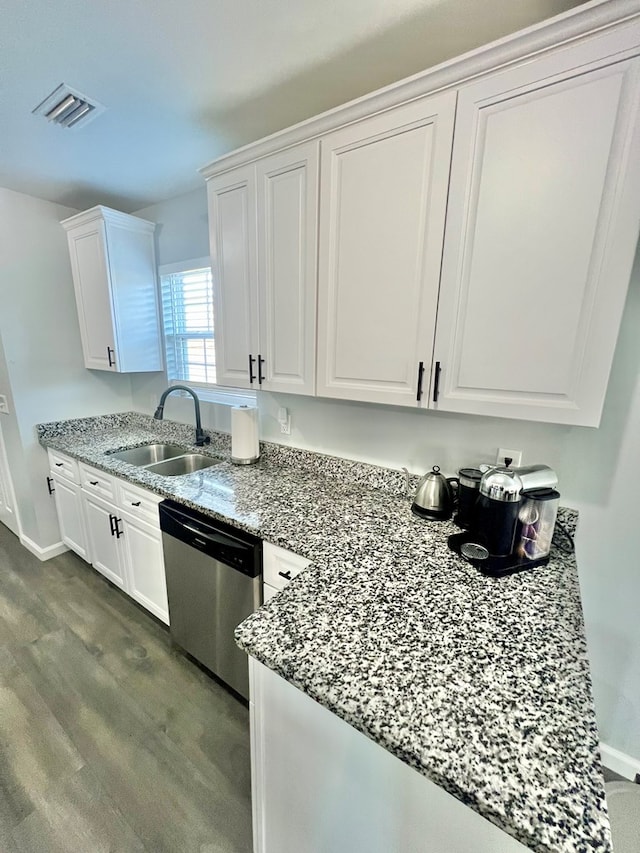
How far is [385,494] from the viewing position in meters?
1.69

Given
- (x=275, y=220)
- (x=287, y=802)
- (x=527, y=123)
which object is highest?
(x=527, y=123)

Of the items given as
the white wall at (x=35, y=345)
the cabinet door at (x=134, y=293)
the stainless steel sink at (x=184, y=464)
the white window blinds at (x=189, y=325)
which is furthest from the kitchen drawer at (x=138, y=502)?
the white wall at (x=35, y=345)

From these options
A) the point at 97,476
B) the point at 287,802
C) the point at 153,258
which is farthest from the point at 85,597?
the point at 153,258

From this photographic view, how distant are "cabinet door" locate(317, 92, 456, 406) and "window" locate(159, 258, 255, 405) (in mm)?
1099

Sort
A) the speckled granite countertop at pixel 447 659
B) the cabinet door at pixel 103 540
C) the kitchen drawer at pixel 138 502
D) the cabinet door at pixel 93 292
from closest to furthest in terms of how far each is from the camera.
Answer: the speckled granite countertop at pixel 447 659 → the kitchen drawer at pixel 138 502 → the cabinet door at pixel 103 540 → the cabinet door at pixel 93 292

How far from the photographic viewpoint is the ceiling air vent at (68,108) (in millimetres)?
1419

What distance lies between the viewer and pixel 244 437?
2.05 m

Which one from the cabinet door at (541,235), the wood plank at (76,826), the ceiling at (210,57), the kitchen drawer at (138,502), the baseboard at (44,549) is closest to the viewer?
the cabinet door at (541,235)

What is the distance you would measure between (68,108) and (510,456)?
2.38 metres

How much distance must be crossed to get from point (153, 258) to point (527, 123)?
249 centimetres

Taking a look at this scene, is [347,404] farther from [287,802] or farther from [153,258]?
[153,258]

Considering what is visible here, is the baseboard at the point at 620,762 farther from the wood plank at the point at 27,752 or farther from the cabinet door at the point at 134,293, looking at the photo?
the cabinet door at the point at 134,293

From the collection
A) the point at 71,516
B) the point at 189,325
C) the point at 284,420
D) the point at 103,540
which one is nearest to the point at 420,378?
the point at 284,420

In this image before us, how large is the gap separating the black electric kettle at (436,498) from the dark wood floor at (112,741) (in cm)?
129
